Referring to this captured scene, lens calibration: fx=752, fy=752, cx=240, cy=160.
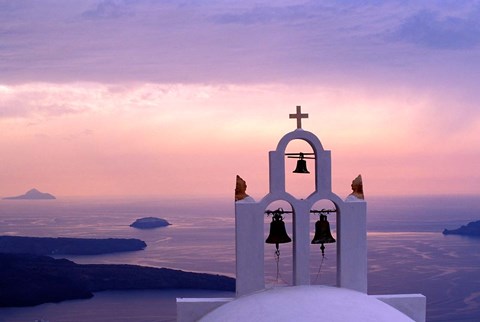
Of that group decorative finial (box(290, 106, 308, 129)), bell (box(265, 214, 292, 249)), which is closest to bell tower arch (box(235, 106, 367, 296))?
decorative finial (box(290, 106, 308, 129))

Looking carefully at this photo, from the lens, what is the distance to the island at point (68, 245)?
142 ft

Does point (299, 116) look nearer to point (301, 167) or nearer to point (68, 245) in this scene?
point (301, 167)

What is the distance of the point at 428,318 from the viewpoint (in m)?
34.0

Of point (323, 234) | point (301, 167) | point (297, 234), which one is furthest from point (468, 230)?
point (297, 234)

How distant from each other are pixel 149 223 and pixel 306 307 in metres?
44.9

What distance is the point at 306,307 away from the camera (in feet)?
26.5

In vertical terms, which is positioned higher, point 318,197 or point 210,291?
point 318,197

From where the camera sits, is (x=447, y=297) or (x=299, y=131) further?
(x=447, y=297)

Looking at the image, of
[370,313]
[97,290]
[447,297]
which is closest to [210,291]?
[97,290]

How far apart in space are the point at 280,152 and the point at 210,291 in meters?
23.6

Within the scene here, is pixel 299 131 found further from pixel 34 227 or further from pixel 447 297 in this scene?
pixel 34 227

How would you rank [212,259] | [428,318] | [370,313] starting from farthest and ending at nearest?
[212,259], [428,318], [370,313]

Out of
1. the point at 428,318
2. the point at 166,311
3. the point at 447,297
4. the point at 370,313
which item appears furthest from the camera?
the point at 447,297

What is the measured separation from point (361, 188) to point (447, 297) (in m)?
29.2
